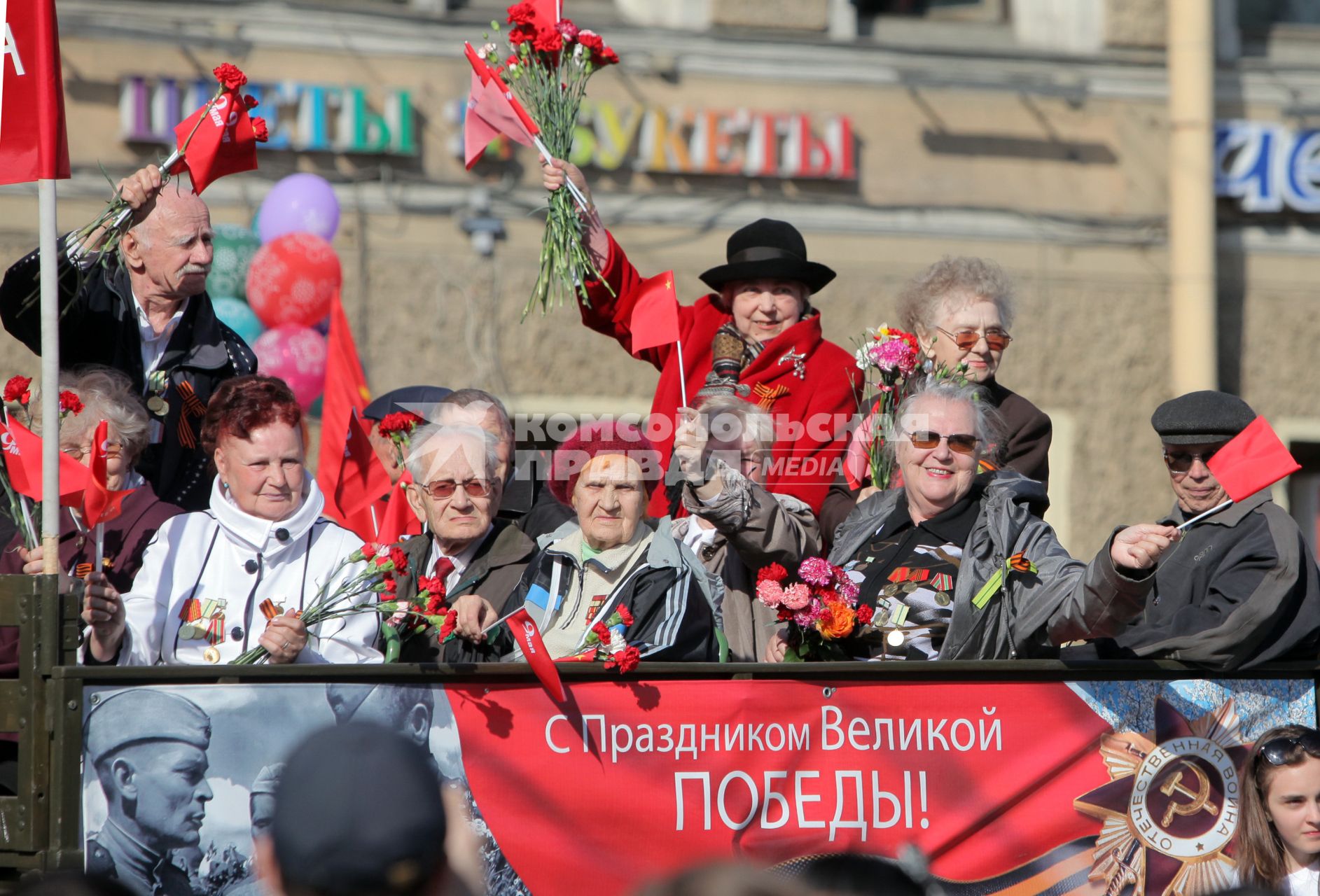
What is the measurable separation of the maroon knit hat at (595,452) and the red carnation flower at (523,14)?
1.16m

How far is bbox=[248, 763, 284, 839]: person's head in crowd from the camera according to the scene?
11.6 feet

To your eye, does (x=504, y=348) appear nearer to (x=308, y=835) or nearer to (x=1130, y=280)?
(x=1130, y=280)

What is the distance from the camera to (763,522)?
4242mm

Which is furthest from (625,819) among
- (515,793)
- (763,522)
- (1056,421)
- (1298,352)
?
(1298,352)

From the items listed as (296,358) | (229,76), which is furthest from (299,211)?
(229,76)

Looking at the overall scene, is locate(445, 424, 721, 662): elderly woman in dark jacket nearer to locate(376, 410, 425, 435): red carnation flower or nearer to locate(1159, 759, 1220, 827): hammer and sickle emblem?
locate(376, 410, 425, 435): red carnation flower

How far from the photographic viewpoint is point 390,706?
144 inches

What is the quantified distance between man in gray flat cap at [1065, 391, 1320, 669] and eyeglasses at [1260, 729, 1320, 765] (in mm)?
207

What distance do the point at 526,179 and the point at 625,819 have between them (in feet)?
19.9

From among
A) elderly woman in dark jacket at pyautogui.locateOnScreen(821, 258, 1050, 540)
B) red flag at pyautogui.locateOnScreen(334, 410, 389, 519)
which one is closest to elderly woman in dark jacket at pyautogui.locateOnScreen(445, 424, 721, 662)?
elderly woman in dark jacket at pyautogui.locateOnScreen(821, 258, 1050, 540)

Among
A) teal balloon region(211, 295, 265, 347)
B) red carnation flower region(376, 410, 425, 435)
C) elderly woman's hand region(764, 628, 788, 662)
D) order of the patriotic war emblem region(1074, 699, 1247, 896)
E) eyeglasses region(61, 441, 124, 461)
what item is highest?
teal balloon region(211, 295, 265, 347)

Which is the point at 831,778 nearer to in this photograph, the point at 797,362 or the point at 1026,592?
the point at 1026,592

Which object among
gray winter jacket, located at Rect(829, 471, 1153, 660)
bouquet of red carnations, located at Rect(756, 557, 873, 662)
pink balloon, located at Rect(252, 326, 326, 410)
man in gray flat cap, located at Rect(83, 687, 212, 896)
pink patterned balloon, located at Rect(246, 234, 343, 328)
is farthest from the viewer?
pink patterned balloon, located at Rect(246, 234, 343, 328)

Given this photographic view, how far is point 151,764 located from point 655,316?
7.49 feet
